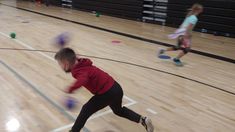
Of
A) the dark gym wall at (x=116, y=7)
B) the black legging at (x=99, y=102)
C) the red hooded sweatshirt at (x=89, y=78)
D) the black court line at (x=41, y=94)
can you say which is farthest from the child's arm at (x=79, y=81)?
the dark gym wall at (x=116, y=7)

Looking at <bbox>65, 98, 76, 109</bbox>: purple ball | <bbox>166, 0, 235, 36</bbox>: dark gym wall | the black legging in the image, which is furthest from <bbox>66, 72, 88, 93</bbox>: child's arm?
<bbox>166, 0, 235, 36</bbox>: dark gym wall

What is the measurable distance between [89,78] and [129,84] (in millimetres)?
1996

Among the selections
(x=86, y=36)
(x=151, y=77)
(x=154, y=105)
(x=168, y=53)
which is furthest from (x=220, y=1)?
(x=154, y=105)

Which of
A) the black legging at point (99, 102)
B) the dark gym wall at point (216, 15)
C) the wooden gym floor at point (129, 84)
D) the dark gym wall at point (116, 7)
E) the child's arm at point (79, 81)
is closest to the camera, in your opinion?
the child's arm at point (79, 81)

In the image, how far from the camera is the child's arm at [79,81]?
2268 mm

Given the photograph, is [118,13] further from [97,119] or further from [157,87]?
[97,119]

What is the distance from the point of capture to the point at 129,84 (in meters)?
4.37

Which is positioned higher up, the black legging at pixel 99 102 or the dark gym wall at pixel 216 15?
the dark gym wall at pixel 216 15

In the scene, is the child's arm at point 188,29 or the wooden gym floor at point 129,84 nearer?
the wooden gym floor at point 129,84

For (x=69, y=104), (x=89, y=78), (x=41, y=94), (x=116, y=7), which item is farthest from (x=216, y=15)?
(x=69, y=104)

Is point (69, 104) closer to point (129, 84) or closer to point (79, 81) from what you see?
point (79, 81)

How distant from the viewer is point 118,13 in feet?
38.8

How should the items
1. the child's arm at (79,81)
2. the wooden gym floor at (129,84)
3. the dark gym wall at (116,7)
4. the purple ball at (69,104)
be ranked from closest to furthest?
the child's arm at (79,81)
the purple ball at (69,104)
the wooden gym floor at (129,84)
the dark gym wall at (116,7)

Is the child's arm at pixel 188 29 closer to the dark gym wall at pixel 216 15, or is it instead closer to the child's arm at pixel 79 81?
the child's arm at pixel 79 81
